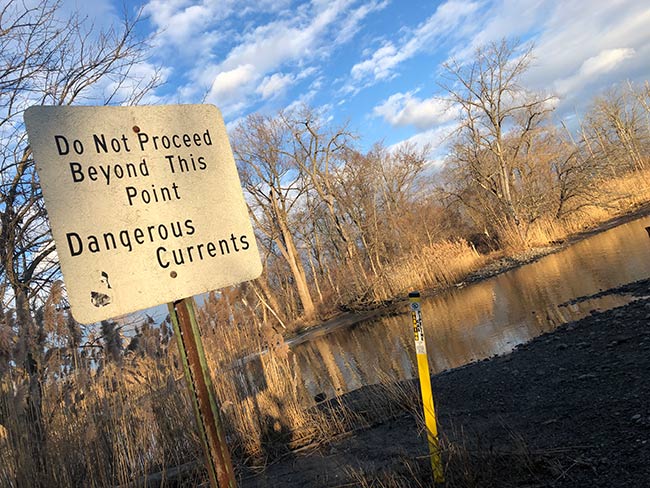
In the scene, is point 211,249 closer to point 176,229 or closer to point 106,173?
point 176,229

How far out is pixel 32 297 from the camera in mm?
5715

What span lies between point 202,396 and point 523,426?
2955 millimetres

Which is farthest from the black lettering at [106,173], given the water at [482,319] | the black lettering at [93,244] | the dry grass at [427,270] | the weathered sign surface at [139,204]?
the dry grass at [427,270]

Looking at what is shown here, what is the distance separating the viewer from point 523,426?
369 centimetres

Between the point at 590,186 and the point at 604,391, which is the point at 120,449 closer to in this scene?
the point at 604,391

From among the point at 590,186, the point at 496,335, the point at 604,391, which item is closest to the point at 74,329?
the point at 604,391

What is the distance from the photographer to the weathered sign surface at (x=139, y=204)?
63.9 inches

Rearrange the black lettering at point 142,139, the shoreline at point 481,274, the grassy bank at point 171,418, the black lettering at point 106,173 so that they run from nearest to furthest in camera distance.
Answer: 1. the black lettering at point 106,173
2. the black lettering at point 142,139
3. the grassy bank at point 171,418
4. the shoreline at point 481,274

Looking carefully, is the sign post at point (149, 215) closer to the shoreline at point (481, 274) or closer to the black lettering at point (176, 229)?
the black lettering at point (176, 229)

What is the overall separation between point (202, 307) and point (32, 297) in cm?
211

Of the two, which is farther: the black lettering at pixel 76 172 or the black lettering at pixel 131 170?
the black lettering at pixel 131 170

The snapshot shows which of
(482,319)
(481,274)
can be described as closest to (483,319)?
(482,319)

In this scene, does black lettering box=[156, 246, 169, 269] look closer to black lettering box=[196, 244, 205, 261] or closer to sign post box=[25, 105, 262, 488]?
sign post box=[25, 105, 262, 488]

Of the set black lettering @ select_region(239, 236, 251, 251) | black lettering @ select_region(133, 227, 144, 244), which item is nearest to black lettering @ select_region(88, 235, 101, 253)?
black lettering @ select_region(133, 227, 144, 244)
